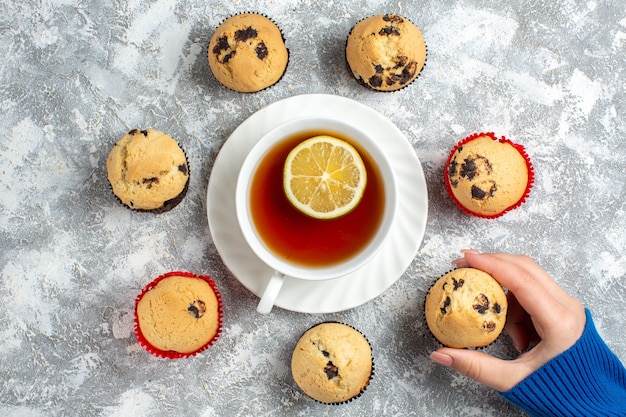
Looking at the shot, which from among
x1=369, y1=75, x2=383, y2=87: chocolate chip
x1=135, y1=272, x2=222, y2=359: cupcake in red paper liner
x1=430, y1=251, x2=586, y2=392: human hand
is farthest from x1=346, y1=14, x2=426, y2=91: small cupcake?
x1=135, y1=272, x2=222, y2=359: cupcake in red paper liner

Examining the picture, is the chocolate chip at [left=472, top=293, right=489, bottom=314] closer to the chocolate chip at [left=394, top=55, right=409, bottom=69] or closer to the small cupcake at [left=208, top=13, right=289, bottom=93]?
the chocolate chip at [left=394, top=55, right=409, bottom=69]

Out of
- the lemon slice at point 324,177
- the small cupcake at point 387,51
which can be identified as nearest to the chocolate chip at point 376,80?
the small cupcake at point 387,51

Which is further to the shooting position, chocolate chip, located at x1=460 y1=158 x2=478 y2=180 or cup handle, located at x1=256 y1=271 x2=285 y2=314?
chocolate chip, located at x1=460 y1=158 x2=478 y2=180

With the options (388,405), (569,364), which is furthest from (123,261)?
(569,364)

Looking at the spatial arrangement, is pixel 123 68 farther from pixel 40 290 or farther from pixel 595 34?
pixel 595 34

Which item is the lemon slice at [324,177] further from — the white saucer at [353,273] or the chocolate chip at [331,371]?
the chocolate chip at [331,371]

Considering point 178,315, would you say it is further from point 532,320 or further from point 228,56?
point 532,320

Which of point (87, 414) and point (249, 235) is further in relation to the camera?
point (87, 414)
